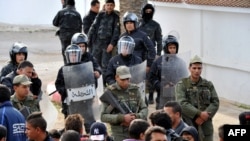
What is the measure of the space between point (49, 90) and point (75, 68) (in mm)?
5010

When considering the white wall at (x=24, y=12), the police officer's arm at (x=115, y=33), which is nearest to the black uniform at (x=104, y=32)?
the police officer's arm at (x=115, y=33)

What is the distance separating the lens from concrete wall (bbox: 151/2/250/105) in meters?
17.0

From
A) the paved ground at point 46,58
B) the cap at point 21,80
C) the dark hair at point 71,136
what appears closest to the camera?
the dark hair at point 71,136

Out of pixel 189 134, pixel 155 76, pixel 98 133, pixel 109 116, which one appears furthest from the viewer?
pixel 155 76

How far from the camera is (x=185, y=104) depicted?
11523 mm

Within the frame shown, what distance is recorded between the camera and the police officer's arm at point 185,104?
1146 centimetres

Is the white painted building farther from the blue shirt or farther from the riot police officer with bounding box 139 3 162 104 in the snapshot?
the blue shirt

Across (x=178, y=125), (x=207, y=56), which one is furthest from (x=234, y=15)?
(x=178, y=125)

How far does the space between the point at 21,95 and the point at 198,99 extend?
2370mm

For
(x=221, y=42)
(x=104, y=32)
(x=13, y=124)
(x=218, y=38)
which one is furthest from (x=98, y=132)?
(x=218, y=38)

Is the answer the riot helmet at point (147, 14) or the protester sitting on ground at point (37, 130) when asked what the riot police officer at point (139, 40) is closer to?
the riot helmet at point (147, 14)

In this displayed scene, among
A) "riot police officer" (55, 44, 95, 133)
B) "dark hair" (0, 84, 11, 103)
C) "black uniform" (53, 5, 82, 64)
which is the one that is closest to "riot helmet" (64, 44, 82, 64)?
"riot police officer" (55, 44, 95, 133)

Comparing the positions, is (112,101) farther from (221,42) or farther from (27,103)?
(221,42)

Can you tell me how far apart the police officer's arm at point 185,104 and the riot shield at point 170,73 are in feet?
5.55
